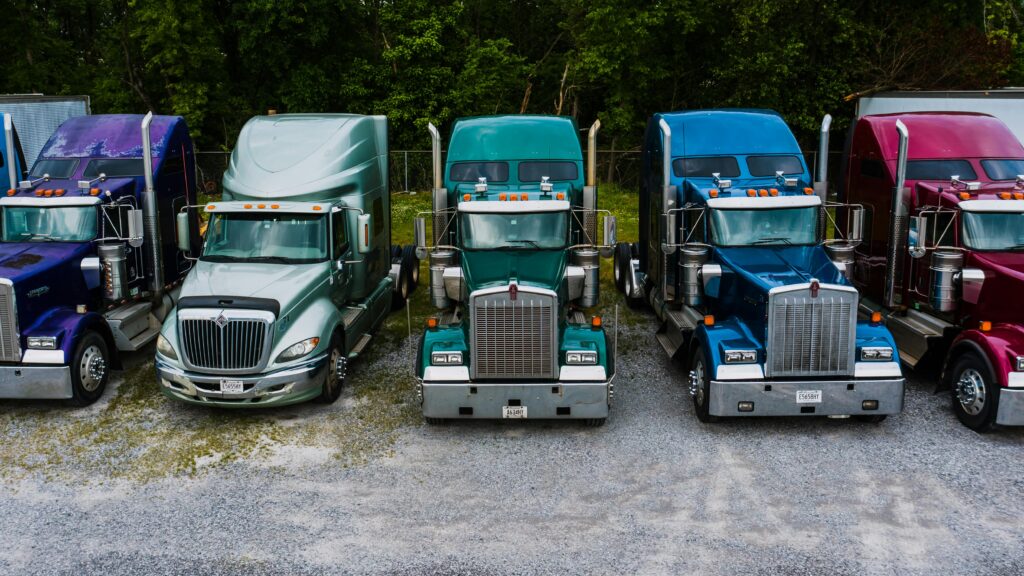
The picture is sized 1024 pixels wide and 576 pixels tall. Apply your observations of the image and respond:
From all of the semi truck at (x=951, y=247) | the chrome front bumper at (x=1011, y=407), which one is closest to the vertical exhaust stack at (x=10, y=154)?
Result: the semi truck at (x=951, y=247)

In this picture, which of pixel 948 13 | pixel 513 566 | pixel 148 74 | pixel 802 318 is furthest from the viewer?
pixel 148 74

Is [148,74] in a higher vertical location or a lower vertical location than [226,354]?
higher

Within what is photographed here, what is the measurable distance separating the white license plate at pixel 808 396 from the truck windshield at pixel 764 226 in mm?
2669

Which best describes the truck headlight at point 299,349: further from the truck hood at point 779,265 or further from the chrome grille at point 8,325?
the truck hood at point 779,265

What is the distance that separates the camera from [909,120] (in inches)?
582

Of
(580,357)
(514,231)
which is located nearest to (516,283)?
(580,357)

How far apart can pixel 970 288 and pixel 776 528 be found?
16.8 ft

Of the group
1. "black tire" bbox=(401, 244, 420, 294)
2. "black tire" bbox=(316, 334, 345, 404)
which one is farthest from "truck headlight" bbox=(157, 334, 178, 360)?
"black tire" bbox=(401, 244, 420, 294)

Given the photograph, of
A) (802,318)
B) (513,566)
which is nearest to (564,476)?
(513,566)

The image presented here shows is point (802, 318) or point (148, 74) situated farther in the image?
point (148, 74)

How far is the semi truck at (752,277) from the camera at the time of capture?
10727 millimetres

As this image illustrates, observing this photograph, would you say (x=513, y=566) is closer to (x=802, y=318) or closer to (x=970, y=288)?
(x=802, y=318)

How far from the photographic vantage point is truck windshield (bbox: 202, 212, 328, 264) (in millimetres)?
12773

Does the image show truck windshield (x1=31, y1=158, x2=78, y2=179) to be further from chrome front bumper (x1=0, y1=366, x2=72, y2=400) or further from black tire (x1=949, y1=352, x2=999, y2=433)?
black tire (x1=949, y1=352, x2=999, y2=433)
